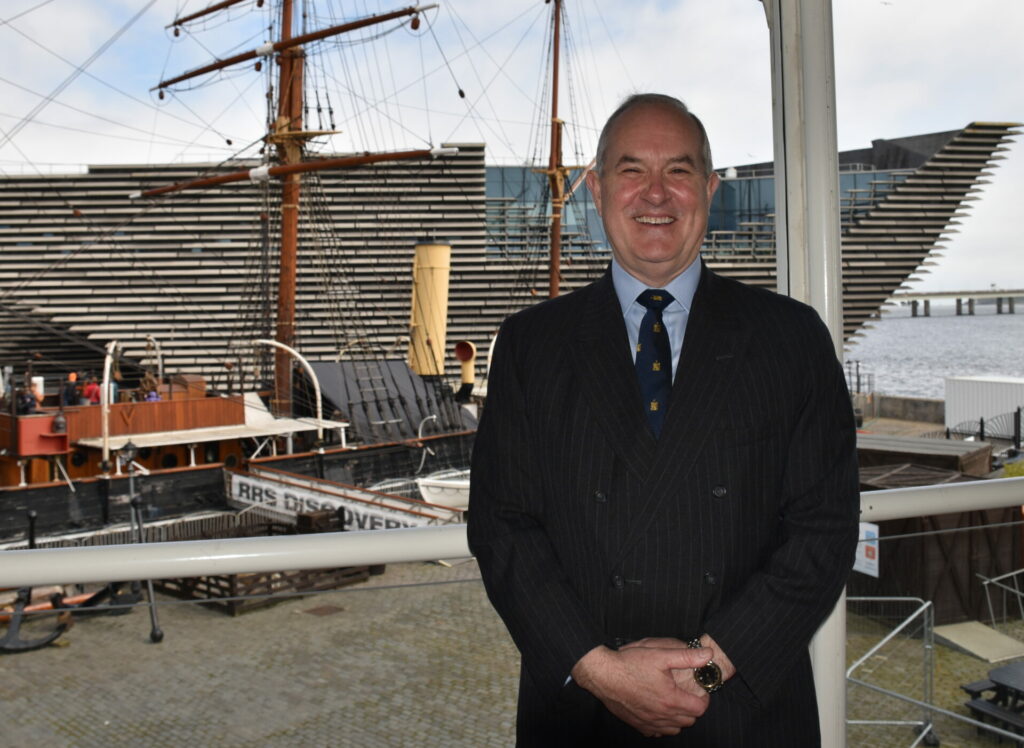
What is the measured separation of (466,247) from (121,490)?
54.2 feet

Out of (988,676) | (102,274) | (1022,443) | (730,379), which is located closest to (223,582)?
(730,379)

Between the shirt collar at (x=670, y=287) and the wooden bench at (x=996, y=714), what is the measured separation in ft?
3.78

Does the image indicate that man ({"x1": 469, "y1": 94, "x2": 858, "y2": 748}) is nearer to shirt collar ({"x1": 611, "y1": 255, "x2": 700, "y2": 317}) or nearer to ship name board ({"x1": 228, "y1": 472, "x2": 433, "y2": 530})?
shirt collar ({"x1": 611, "y1": 255, "x2": 700, "y2": 317})

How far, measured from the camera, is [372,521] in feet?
30.0

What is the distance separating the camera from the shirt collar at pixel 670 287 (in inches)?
50.4

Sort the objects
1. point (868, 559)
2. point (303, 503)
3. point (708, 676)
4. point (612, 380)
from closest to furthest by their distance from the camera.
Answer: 1. point (708, 676)
2. point (612, 380)
3. point (868, 559)
4. point (303, 503)

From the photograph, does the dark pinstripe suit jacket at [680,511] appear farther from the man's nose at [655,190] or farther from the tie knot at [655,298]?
the man's nose at [655,190]

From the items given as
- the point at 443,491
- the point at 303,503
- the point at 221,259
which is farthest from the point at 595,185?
the point at 221,259

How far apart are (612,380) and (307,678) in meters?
0.84

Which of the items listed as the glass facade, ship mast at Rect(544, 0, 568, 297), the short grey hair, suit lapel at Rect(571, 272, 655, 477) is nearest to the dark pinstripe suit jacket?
suit lapel at Rect(571, 272, 655, 477)

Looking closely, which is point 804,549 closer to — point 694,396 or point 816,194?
point 694,396

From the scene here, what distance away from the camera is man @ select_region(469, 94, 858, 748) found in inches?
43.6

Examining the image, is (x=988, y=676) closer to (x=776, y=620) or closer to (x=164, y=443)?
(x=776, y=620)

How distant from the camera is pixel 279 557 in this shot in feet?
4.75
